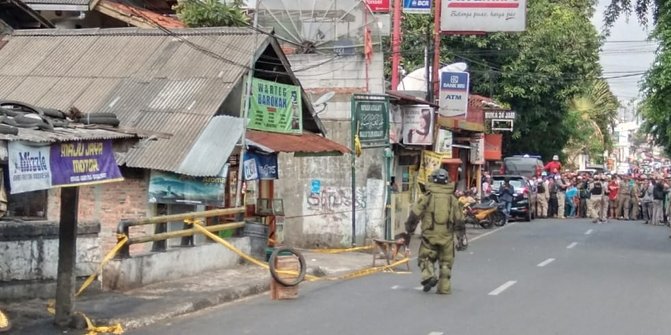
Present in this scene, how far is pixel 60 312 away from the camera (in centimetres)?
1041

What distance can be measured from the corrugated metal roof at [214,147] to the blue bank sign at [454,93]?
13.9 m

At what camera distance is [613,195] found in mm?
38875

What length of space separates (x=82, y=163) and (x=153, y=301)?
316 centimetres

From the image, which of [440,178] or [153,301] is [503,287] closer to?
[440,178]

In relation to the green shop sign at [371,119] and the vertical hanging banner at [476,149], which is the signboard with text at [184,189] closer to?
the green shop sign at [371,119]

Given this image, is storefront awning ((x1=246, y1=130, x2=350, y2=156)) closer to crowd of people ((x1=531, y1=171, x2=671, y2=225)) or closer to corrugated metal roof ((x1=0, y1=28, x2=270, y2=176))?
corrugated metal roof ((x1=0, y1=28, x2=270, y2=176))

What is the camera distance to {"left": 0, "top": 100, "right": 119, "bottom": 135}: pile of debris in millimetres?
8855

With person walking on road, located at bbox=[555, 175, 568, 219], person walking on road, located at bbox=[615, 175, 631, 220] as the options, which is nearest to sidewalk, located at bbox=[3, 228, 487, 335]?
person walking on road, located at bbox=[555, 175, 568, 219]

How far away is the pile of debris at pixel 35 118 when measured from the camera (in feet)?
29.1

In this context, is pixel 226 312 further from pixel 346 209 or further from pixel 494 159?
pixel 494 159

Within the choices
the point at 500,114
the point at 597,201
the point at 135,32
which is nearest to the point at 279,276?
the point at 135,32

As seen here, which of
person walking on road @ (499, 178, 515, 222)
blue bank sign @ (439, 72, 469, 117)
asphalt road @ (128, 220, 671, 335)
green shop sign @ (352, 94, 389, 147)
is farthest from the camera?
person walking on road @ (499, 178, 515, 222)

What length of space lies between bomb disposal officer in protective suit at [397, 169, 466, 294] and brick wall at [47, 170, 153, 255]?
18.2ft

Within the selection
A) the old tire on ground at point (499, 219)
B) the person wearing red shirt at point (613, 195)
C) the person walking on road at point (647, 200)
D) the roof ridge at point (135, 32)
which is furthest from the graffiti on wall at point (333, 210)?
the person wearing red shirt at point (613, 195)
